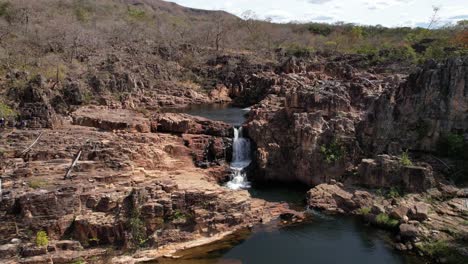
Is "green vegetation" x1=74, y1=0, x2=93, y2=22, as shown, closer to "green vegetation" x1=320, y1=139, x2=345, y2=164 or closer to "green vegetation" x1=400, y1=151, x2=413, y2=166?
"green vegetation" x1=320, y1=139, x2=345, y2=164

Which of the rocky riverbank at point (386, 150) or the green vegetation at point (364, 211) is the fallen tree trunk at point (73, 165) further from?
the green vegetation at point (364, 211)

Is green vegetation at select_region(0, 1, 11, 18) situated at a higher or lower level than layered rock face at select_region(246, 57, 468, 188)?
higher

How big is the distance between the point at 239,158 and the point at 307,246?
1215cm

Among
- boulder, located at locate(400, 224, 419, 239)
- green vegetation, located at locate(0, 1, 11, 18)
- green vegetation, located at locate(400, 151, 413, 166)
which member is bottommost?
boulder, located at locate(400, 224, 419, 239)

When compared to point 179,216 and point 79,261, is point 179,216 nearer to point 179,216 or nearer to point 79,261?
point 179,216

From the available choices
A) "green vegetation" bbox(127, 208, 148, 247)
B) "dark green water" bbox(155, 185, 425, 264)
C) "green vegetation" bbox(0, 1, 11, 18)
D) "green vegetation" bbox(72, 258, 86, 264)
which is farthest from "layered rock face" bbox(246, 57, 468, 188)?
"green vegetation" bbox(0, 1, 11, 18)

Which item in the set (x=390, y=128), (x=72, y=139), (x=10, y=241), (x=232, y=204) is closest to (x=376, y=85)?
(x=390, y=128)

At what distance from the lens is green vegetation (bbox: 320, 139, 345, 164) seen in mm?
30812

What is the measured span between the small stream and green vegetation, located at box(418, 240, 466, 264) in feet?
2.43

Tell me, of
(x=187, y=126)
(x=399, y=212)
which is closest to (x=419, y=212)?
(x=399, y=212)

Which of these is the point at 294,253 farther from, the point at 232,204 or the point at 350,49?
the point at 350,49

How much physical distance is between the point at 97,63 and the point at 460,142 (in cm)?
4350

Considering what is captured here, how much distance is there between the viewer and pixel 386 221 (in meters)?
25.0

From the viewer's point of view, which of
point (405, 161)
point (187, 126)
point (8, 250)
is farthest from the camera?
point (187, 126)
